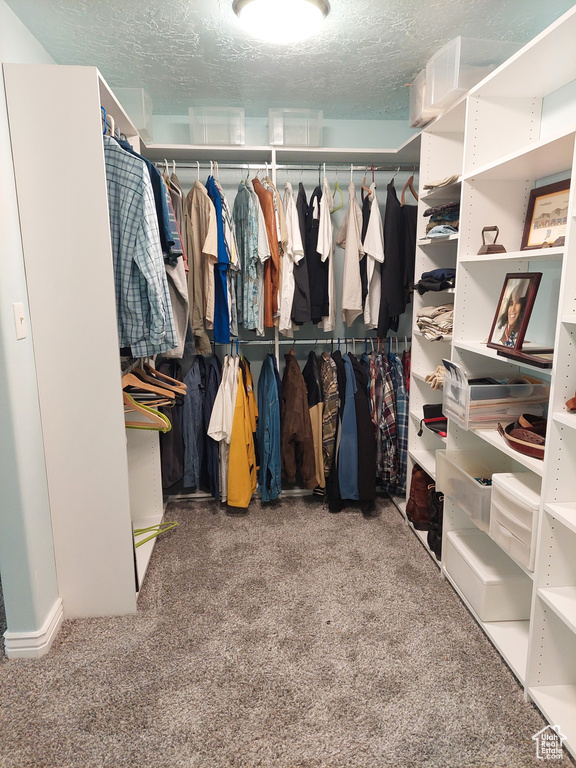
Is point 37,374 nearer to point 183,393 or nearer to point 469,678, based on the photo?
point 183,393

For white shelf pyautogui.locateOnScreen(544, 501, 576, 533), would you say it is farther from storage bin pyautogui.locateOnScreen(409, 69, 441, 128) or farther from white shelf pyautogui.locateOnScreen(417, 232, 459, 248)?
storage bin pyautogui.locateOnScreen(409, 69, 441, 128)

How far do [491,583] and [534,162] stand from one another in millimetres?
1575

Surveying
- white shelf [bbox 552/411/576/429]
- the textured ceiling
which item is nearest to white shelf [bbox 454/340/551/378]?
white shelf [bbox 552/411/576/429]

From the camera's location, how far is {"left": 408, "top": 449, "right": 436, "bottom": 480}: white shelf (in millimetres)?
2532

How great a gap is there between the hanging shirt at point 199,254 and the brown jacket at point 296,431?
622 millimetres

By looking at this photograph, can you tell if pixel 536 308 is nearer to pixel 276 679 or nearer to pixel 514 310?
pixel 514 310

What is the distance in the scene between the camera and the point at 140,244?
1892 mm

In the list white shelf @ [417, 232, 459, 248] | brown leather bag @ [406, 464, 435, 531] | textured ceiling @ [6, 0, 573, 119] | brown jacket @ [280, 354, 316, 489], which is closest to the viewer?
textured ceiling @ [6, 0, 573, 119]

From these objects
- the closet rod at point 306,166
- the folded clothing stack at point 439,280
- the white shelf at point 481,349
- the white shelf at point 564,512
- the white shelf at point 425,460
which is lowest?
the white shelf at point 425,460

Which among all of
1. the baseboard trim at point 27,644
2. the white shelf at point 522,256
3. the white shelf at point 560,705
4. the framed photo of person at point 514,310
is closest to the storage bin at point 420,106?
the white shelf at point 522,256

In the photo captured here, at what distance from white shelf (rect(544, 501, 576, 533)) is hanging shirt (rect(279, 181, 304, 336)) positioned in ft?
5.70

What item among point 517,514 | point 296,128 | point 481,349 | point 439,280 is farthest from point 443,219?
point 517,514

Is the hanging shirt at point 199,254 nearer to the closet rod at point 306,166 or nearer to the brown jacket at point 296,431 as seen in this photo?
the closet rod at point 306,166

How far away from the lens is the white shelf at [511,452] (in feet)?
5.12
